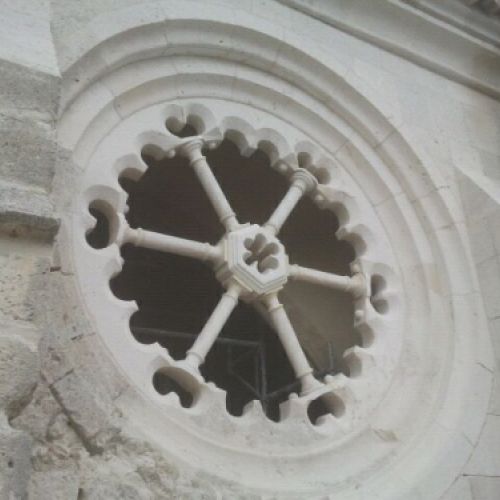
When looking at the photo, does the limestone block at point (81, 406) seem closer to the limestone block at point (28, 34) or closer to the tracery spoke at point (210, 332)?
the tracery spoke at point (210, 332)

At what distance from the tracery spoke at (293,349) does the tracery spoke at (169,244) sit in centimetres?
25

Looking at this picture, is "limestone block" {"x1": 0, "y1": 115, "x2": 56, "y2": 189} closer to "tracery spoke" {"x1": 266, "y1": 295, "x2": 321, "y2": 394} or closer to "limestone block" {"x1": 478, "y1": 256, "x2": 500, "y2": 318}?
"tracery spoke" {"x1": 266, "y1": 295, "x2": 321, "y2": 394}

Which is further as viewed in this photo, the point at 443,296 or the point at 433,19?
the point at 433,19

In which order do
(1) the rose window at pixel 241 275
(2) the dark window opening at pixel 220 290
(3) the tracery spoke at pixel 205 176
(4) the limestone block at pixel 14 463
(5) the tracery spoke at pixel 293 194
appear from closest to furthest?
(4) the limestone block at pixel 14 463
(1) the rose window at pixel 241 275
(3) the tracery spoke at pixel 205 176
(5) the tracery spoke at pixel 293 194
(2) the dark window opening at pixel 220 290

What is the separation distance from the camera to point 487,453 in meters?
2.71

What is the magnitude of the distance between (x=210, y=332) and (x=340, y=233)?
84cm

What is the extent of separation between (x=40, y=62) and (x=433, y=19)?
217cm

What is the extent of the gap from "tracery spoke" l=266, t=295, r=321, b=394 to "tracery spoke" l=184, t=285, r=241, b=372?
0.14 m

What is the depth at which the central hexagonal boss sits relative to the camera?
266 cm

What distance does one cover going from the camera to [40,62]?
6.58ft

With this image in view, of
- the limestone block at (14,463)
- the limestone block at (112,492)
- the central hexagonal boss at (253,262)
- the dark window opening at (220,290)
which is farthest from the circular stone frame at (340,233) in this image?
the limestone block at (14,463)

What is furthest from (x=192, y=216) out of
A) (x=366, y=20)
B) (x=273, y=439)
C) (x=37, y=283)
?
(x=37, y=283)

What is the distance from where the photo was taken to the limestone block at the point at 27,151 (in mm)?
1737

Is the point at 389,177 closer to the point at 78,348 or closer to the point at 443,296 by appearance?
the point at 443,296
